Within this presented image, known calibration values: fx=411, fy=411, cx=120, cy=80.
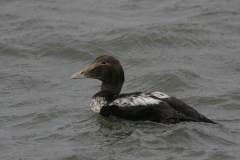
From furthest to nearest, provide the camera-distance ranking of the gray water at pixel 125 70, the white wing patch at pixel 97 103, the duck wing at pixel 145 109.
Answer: the white wing patch at pixel 97 103 < the duck wing at pixel 145 109 < the gray water at pixel 125 70

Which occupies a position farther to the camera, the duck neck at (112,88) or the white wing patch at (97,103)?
the duck neck at (112,88)

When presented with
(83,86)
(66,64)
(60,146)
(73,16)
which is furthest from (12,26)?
(60,146)

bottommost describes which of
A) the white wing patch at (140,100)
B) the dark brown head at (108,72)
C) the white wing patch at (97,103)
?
the white wing patch at (97,103)

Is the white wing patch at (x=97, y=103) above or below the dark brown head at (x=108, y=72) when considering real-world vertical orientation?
below

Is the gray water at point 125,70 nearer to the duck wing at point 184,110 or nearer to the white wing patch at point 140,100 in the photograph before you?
the duck wing at point 184,110

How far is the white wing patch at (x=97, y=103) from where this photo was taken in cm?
736

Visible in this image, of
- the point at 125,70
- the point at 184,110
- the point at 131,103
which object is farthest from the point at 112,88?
the point at 125,70

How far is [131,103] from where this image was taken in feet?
22.6

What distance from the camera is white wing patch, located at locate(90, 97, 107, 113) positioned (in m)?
7.36

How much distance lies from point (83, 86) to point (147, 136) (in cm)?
325

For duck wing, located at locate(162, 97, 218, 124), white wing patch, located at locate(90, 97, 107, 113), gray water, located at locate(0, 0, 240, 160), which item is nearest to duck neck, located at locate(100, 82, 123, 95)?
white wing patch, located at locate(90, 97, 107, 113)

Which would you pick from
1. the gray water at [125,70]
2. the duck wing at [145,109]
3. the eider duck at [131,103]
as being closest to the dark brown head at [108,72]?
the eider duck at [131,103]

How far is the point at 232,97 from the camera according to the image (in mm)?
8391

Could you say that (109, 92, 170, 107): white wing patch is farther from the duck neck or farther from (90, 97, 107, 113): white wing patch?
the duck neck
